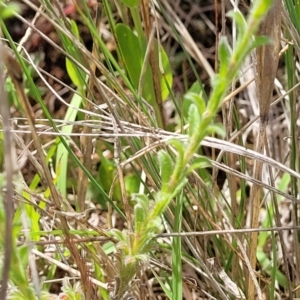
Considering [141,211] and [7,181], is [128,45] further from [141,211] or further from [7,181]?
[7,181]

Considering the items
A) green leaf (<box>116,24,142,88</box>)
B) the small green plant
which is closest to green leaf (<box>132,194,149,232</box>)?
the small green plant

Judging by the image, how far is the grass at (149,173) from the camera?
1.48ft

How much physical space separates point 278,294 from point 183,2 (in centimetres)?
83

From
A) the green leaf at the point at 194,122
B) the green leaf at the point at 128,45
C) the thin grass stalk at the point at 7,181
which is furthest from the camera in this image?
the green leaf at the point at 128,45

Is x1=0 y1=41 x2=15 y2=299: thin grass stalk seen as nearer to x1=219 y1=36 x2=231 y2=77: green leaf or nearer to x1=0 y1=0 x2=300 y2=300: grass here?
x1=0 y1=0 x2=300 y2=300: grass

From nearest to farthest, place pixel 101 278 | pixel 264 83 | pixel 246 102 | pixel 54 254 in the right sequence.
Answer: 1. pixel 264 83
2. pixel 101 278
3. pixel 54 254
4. pixel 246 102

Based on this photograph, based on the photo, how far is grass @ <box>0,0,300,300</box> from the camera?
0.45 metres

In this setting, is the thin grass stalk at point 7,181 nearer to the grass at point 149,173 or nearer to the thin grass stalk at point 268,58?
the grass at point 149,173

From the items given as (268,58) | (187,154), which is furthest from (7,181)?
(268,58)

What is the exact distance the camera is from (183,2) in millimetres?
1448

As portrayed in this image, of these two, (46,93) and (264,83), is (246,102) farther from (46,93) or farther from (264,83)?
(264,83)

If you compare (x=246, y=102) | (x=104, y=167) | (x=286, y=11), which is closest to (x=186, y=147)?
(x=286, y=11)

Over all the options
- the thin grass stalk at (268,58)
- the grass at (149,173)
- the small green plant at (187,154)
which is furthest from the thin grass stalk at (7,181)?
the thin grass stalk at (268,58)

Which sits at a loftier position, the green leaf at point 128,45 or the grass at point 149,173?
the green leaf at point 128,45
